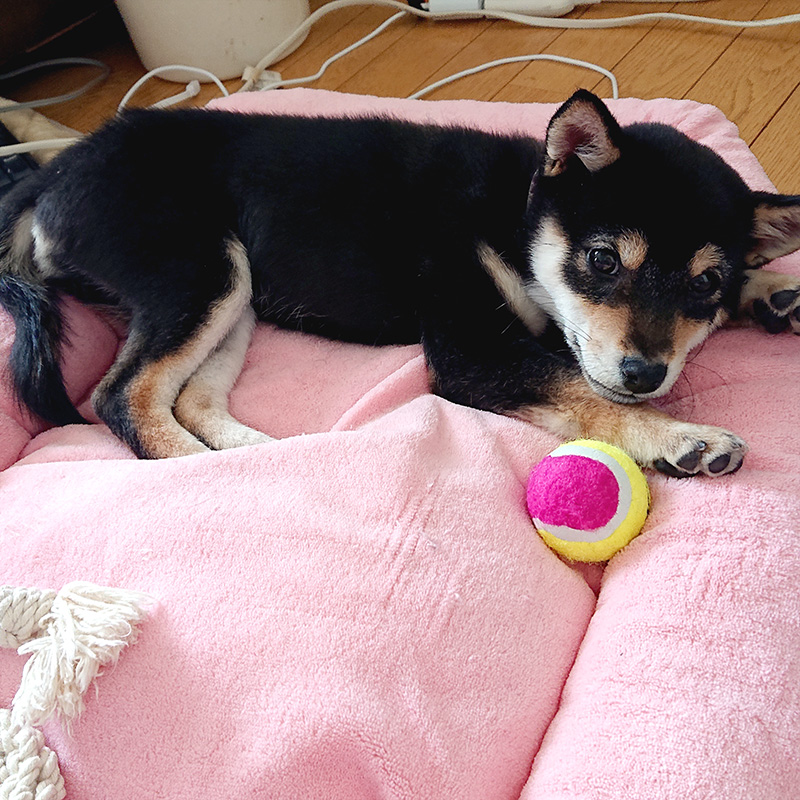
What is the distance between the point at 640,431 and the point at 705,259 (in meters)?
0.32

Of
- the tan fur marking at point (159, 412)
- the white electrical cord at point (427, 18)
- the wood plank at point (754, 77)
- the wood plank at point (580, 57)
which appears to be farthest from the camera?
the white electrical cord at point (427, 18)

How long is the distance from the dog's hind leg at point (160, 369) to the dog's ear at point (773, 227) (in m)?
1.03

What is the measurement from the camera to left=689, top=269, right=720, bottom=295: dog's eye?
1.30 meters

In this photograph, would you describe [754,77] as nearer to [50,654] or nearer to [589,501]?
[589,501]

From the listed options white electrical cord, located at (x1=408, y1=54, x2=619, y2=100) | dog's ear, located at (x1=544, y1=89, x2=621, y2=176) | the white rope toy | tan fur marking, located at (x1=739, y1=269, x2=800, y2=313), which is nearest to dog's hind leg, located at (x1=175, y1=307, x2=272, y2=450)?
the white rope toy

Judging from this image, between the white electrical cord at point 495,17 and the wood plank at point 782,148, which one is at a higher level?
the white electrical cord at point 495,17

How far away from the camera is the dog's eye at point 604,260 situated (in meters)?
1.31

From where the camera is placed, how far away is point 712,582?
104cm

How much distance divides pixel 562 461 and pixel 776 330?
62 centimetres

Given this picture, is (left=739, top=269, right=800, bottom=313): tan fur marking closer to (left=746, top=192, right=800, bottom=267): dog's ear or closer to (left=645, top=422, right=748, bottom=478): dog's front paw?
(left=746, top=192, right=800, bottom=267): dog's ear

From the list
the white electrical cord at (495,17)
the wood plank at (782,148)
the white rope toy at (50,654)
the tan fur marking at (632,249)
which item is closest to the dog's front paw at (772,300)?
the tan fur marking at (632,249)

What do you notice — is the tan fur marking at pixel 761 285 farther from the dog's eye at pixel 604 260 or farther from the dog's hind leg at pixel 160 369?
the dog's hind leg at pixel 160 369

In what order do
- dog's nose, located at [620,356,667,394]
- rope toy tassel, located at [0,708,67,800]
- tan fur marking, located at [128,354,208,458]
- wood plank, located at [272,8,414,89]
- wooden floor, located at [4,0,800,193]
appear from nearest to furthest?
rope toy tassel, located at [0,708,67,800]
dog's nose, located at [620,356,667,394]
tan fur marking, located at [128,354,208,458]
wooden floor, located at [4,0,800,193]
wood plank, located at [272,8,414,89]

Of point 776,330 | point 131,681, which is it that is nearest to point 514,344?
point 776,330
